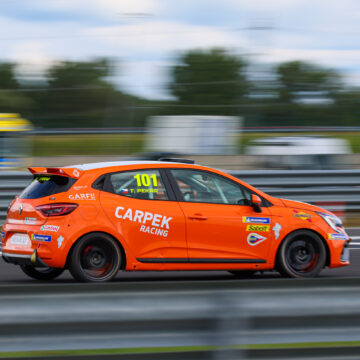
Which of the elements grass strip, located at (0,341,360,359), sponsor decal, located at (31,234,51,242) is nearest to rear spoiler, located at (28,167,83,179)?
sponsor decal, located at (31,234,51,242)

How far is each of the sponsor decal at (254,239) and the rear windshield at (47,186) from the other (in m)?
2.06

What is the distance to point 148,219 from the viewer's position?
788 cm

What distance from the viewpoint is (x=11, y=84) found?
1783 centimetres

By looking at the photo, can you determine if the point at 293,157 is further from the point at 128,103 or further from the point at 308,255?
the point at 308,255

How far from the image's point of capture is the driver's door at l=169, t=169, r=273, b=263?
805cm

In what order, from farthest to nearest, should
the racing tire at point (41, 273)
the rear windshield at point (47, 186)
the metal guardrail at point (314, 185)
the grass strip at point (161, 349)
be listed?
Answer: the metal guardrail at point (314, 185), the racing tire at point (41, 273), the rear windshield at point (47, 186), the grass strip at point (161, 349)

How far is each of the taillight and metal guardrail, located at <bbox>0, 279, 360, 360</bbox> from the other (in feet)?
13.1

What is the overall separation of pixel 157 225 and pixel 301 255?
1788mm

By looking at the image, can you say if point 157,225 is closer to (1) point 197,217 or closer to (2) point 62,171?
(1) point 197,217

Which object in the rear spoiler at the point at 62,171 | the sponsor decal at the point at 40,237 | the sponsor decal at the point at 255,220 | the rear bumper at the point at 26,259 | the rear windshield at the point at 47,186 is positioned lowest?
the rear bumper at the point at 26,259

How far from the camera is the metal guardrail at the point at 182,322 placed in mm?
3688

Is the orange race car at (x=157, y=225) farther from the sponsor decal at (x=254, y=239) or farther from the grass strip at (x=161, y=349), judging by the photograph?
the grass strip at (x=161, y=349)

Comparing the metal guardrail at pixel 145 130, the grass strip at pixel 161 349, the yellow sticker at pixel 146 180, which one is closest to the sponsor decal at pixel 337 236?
the yellow sticker at pixel 146 180

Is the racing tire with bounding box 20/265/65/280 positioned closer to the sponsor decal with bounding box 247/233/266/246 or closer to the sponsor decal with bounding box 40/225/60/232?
the sponsor decal with bounding box 40/225/60/232
